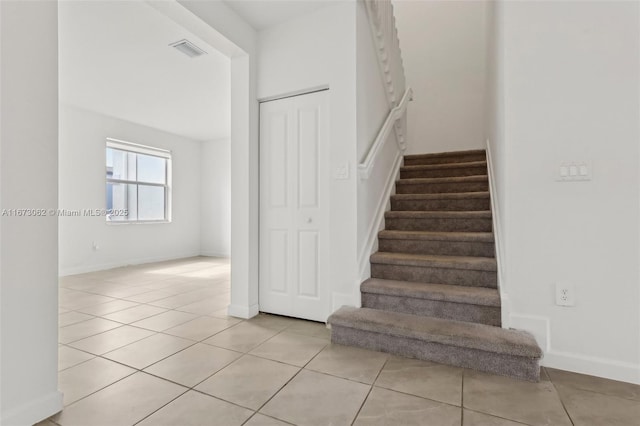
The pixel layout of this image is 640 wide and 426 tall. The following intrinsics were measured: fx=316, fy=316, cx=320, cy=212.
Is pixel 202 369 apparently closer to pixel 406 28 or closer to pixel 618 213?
pixel 618 213

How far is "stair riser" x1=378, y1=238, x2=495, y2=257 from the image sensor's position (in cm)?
246

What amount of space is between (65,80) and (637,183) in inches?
208

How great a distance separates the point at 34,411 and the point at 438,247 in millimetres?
2574

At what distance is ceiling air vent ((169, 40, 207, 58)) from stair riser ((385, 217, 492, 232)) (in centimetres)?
246

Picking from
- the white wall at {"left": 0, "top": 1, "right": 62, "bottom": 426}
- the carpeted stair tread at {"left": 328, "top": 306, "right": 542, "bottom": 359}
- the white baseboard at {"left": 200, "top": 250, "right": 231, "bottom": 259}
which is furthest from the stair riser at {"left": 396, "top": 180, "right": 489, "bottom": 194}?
the white baseboard at {"left": 200, "top": 250, "right": 231, "bottom": 259}

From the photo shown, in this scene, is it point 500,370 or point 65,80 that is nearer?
point 500,370

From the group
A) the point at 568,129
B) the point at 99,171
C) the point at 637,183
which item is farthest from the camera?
the point at 99,171

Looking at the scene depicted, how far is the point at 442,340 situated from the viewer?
1.83 meters

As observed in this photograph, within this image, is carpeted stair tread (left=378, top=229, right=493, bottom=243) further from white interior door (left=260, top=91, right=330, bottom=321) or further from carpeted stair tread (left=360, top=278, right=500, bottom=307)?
white interior door (left=260, top=91, right=330, bottom=321)

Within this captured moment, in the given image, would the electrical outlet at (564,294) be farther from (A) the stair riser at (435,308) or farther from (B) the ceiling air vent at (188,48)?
(B) the ceiling air vent at (188,48)

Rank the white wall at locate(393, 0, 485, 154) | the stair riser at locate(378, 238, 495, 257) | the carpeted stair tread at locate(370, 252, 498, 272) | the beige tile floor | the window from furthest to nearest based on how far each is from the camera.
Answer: the window, the white wall at locate(393, 0, 485, 154), the stair riser at locate(378, 238, 495, 257), the carpeted stair tread at locate(370, 252, 498, 272), the beige tile floor

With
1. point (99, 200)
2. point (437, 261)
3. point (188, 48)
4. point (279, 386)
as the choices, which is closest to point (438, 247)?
point (437, 261)

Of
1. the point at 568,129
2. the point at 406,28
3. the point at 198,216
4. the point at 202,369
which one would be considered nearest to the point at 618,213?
the point at 568,129

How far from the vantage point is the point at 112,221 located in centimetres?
521
